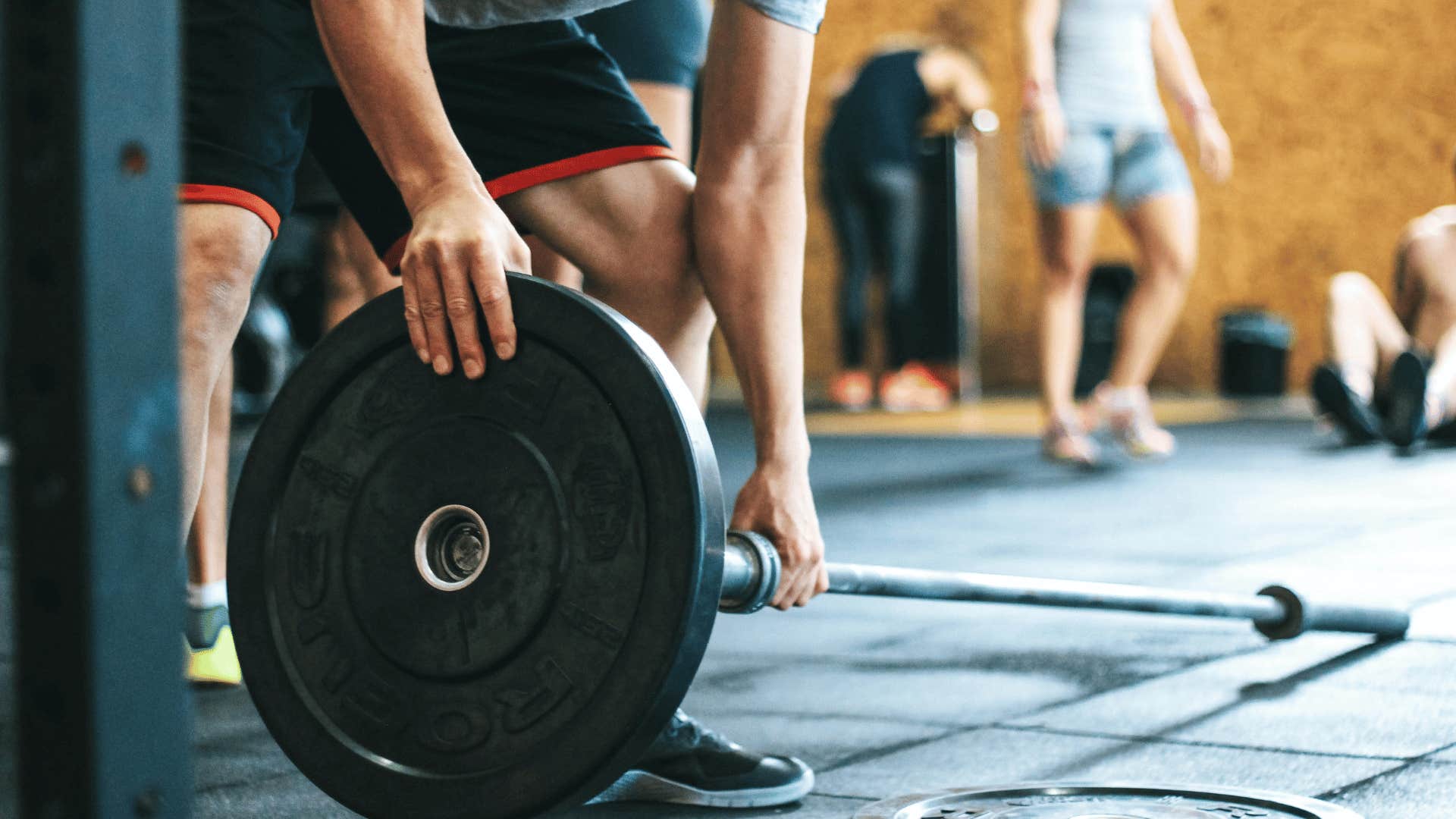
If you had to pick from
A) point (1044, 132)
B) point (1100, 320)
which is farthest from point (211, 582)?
point (1100, 320)

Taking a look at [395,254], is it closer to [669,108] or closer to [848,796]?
[848,796]

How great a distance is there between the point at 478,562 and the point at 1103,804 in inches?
20.1

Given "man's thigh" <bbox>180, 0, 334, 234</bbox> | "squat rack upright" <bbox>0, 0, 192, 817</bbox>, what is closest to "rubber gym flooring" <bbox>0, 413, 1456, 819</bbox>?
"man's thigh" <bbox>180, 0, 334, 234</bbox>

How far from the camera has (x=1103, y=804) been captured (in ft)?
3.97

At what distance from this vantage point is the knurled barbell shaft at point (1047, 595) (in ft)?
4.13

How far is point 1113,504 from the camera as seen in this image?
3.38 meters

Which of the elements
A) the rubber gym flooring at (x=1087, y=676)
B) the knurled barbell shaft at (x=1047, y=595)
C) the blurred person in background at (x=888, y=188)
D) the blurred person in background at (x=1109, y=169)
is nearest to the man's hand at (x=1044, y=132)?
the blurred person in background at (x=1109, y=169)

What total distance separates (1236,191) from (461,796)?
22.2 feet

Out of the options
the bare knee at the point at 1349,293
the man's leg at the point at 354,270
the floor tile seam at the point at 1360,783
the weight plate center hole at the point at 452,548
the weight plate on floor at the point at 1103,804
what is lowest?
the floor tile seam at the point at 1360,783

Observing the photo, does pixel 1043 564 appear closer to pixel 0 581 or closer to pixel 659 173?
pixel 659 173

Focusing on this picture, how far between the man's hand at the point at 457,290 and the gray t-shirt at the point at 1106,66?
3.34 meters

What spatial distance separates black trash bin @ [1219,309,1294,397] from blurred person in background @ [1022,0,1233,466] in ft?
8.65

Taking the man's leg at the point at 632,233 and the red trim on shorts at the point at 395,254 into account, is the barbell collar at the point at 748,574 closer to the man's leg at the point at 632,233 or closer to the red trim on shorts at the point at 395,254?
the man's leg at the point at 632,233

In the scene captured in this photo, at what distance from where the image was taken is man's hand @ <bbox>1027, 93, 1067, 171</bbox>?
13.1ft
